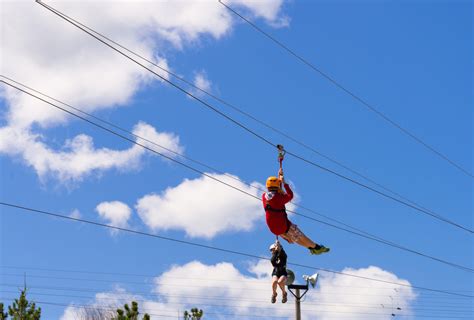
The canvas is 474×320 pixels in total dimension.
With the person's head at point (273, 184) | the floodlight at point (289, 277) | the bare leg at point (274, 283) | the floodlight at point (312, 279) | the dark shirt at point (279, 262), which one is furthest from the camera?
the floodlight at point (312, 279)

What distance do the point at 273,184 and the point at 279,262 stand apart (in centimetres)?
203

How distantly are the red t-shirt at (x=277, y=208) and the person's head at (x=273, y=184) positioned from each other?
0.09 meters

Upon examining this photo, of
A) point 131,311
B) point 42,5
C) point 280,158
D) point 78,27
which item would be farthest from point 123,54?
point 131,311

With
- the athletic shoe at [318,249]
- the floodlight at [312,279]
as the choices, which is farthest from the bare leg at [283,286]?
the floodlight at [312,279]

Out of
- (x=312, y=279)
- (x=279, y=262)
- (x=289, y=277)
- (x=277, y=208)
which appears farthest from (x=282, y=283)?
(x=312, y=279)

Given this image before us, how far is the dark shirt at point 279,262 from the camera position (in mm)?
16328

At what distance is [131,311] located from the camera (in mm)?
29094

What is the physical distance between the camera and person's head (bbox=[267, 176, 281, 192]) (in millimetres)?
15656

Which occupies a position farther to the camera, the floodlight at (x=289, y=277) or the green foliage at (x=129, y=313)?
the green foliage at (x=129, y=313)

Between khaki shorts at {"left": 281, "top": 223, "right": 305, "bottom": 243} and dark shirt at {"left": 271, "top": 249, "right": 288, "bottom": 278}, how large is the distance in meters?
0.38

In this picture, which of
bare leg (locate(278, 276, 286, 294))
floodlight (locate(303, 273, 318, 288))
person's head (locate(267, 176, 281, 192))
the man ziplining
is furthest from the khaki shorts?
floodlight (locate(303, 273, 318, 288))

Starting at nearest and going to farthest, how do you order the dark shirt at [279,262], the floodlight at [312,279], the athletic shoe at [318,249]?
the dark shirt at [279,262], the athletic shoe at [318,249], the floodlight at [312,279]

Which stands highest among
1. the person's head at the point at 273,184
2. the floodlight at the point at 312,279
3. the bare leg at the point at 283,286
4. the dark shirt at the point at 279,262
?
the floodlight at the point at 312,279

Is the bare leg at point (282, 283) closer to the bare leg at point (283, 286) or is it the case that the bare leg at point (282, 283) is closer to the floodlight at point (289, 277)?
the bare leg at point (283, 286)
